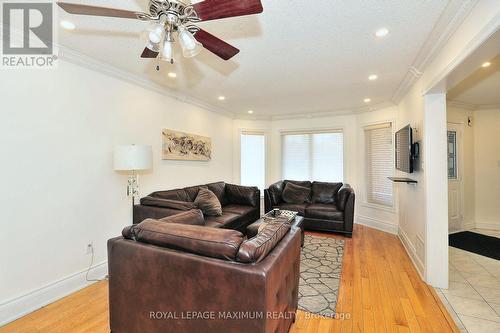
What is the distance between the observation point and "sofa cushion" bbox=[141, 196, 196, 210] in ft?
9.37

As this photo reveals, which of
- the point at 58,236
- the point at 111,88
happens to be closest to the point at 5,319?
the point at 58,236

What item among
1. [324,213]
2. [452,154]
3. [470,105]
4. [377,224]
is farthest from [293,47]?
[470,105]

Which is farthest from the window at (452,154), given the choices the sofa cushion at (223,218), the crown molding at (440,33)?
the sofa cushion at (223,218)

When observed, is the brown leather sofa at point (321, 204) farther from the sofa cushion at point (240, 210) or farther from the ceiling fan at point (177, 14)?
the ceiling fan at point (177, 14)

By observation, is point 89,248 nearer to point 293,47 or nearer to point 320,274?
point 320,274

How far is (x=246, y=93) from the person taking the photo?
13.1 ft

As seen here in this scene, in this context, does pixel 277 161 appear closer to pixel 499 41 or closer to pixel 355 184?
pixel 355 184

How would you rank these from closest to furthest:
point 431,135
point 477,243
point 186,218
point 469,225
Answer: point 186,218 < point 431,135 < point 477,243 < point 469,225

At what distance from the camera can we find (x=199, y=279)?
1.36 meters

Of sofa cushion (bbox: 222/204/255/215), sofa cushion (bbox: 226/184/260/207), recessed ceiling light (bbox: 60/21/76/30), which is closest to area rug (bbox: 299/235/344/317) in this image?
sofa cushion (bbox: 222/204/255/215)

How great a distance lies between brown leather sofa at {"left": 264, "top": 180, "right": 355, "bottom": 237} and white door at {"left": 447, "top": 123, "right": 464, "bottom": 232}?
1.97 metres

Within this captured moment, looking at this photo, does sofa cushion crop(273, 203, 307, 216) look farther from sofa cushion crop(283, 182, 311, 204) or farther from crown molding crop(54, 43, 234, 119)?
crown molding crop(54, 43, 234, 119)

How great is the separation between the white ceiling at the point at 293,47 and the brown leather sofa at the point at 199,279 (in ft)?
5.62

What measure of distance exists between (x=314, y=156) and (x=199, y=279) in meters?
4.77
